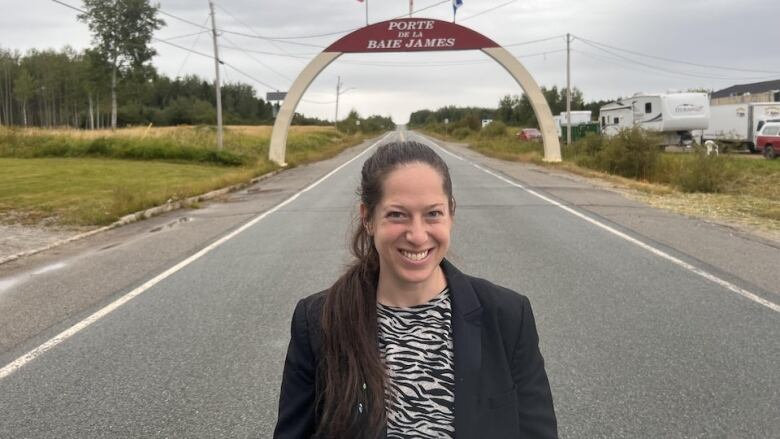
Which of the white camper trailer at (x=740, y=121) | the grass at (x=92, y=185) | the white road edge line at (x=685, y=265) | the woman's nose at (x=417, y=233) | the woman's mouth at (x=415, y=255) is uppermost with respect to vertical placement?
the white camper trailer at (x=740, y=121)

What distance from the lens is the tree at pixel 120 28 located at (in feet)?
224

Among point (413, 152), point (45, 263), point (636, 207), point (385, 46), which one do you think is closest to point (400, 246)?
point (413, 152)

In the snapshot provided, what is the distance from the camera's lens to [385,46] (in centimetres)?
3309

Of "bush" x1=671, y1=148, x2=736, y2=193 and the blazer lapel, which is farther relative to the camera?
"bush" x1=671, y1=148, x2=736, y2=193

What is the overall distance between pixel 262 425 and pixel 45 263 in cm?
715

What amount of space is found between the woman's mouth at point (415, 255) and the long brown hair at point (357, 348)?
171 millimetres

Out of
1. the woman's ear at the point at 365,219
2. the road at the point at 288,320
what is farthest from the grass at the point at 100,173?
the woman's ear at the point at 365,219

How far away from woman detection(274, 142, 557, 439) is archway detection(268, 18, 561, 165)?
104 ft

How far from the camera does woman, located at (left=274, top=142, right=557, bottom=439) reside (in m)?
1.99

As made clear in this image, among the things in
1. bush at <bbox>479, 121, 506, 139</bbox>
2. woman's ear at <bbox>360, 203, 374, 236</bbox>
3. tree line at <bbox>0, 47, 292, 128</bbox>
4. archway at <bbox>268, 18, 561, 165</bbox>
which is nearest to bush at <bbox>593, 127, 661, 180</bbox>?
archway at <bbox>268, 18, 561, 165</bbox>

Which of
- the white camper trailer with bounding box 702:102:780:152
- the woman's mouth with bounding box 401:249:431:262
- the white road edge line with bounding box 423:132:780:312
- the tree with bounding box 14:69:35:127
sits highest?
the tree with bounding box 14:69:35:127

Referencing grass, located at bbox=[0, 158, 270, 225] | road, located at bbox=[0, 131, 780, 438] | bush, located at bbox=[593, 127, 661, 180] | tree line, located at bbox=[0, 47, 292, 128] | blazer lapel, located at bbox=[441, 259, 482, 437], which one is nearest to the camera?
blazer lapel, located at bbox=[441, 259, 482, 437]

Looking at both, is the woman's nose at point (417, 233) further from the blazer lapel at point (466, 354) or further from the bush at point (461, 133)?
the bush at point (461, 133)

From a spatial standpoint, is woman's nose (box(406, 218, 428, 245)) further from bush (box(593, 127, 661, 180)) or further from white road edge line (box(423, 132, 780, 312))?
bush (box(593, 127, 661, 180))
